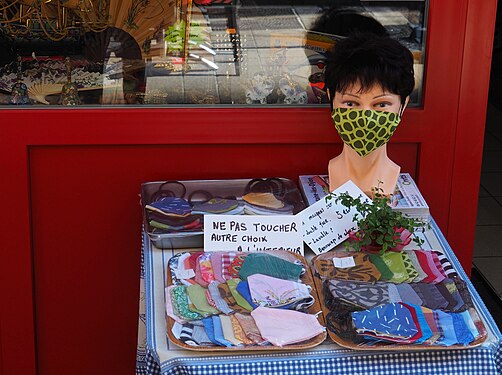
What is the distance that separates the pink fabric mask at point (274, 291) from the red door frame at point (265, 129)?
2.93 feet

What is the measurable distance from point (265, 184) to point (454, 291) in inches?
36.1

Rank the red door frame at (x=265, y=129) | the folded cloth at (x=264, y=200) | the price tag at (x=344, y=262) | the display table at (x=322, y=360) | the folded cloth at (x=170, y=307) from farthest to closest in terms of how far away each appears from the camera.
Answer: the red door frame at (x=265, y=129) → the folded cloth at (x=264, y=200) → the price tag at (x=344, y=262) → the folded cloth at (x=170, y=307) → the display table at (x=322, y=360)

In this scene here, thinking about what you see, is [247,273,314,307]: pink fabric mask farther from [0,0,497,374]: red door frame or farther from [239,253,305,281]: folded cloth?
[0,0,497,374]: red door frame

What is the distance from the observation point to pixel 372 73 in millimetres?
2883

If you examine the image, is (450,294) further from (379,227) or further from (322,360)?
(322,360)

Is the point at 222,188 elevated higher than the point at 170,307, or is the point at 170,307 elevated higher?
the point at 222,188

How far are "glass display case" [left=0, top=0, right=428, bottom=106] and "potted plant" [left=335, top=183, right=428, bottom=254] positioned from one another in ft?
2.23

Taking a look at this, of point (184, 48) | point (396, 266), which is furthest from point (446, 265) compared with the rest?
point (184, 48)

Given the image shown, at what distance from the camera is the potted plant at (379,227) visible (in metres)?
2.76

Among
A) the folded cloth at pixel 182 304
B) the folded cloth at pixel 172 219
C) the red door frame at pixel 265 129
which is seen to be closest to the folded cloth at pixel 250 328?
the folded cloth at pixel 182 304

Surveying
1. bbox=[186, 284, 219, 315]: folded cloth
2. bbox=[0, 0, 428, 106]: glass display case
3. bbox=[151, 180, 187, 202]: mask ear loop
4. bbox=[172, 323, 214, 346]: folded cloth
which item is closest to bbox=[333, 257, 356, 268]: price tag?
bbox=[186, 284, 219, 315]: folded cloth

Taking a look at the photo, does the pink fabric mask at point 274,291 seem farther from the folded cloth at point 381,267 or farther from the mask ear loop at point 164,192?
the mask ear loop at point 164,192

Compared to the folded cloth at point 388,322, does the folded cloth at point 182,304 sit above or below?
below

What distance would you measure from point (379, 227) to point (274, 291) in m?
0.42
